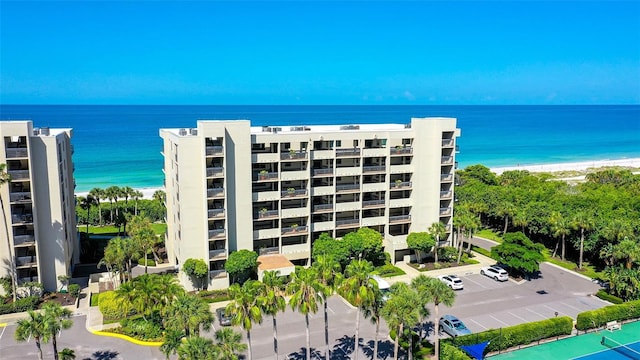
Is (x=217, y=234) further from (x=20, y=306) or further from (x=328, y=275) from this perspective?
(x=328, y=275)

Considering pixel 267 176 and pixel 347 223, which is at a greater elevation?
pixel 267 176

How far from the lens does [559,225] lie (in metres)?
63.1

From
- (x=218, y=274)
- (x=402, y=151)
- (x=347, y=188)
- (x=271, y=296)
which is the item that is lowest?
(x=218, y=274)

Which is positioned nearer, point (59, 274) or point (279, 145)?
point (59, 274)

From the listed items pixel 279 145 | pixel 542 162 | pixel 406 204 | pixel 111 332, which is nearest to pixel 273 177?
pixel 279 145

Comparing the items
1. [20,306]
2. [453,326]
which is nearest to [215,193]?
[20,306]

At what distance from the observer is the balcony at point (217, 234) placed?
2094 inches

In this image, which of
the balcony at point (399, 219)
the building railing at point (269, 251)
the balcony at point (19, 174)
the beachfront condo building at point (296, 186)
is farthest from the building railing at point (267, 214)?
the balcony at point (19, 174)

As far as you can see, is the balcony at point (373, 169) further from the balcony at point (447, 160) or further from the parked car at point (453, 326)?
the parked car at point (453, 326)

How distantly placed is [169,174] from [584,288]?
46.8 m

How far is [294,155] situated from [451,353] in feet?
88.7

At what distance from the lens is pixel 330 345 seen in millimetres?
→ 42969

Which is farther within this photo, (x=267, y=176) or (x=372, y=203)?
(x=372, y=203)

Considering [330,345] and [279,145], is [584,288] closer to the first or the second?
[330,345]
